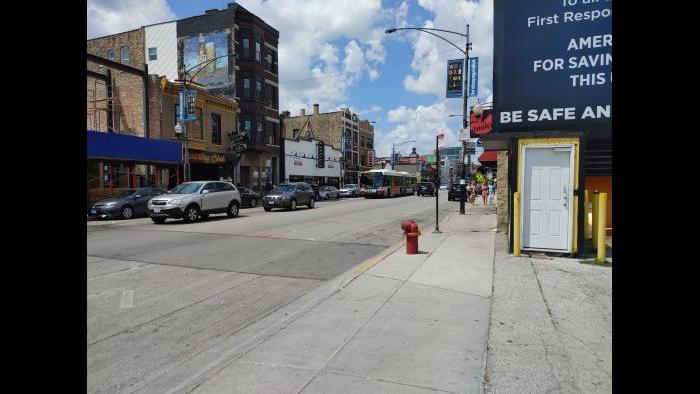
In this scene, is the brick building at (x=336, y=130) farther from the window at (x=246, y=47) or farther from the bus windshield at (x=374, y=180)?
the window at (x=246, y=47)

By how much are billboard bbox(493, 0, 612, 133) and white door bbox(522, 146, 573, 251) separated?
3.66 ft

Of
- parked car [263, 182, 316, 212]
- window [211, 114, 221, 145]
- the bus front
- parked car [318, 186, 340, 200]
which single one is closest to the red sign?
parked car [263, 182, 316, 212]

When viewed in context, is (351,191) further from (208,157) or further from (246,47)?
(208,157)

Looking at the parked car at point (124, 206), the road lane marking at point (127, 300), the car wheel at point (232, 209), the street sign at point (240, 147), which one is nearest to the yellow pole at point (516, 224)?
the road lane marking at point (127, 300)

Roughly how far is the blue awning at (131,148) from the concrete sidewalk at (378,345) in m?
21.1

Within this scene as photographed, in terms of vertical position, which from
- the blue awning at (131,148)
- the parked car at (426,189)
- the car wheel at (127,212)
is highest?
the blue awning at (131,148)

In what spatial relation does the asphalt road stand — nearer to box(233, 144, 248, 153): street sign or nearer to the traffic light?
box(233, 144, 248, 153): street sign

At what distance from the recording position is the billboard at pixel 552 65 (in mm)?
9438

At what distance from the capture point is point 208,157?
33719 mm

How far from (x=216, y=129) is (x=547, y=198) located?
100 feet

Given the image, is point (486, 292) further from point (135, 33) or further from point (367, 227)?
point (135, 33)

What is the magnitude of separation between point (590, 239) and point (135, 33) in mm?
40080

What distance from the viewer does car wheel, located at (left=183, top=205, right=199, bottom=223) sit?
17719mm

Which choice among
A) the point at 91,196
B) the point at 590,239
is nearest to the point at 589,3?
the point at 590,239
